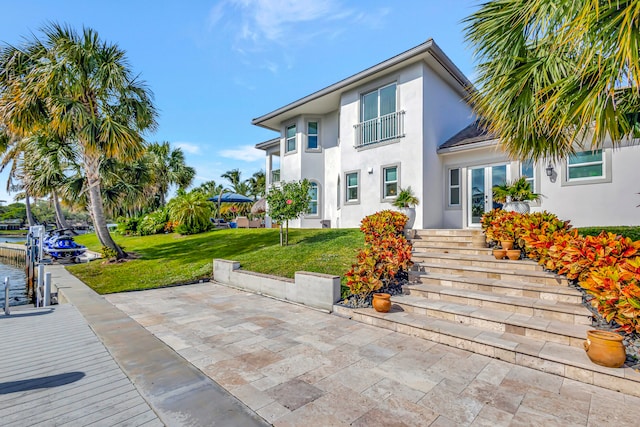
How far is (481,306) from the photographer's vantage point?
4832mm

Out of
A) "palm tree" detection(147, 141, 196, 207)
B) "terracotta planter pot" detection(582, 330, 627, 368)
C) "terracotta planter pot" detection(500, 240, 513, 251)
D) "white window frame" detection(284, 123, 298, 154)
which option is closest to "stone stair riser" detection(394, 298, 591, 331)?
"terracotta planter pot" detection(582, 330, 627, 368)

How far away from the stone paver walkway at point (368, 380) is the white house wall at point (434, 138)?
7.10 m

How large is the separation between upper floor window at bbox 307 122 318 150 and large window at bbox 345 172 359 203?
11.1 feet

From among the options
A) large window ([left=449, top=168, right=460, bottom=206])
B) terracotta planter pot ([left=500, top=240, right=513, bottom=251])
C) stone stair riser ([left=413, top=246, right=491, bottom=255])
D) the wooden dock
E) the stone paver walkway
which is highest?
large window ([left=449, top=168, right=460, bottom=206])

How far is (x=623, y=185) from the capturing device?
8.26 metres

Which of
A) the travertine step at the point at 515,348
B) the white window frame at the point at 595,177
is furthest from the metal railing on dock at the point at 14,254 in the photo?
the white window frame at the point at 595,177

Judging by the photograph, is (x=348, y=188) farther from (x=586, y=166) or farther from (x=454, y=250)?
(x=586, y=166)

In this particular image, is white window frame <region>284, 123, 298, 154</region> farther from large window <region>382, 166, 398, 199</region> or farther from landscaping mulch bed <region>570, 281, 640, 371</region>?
landscaping mulch bed <region>570, 281, 640, 371</region>

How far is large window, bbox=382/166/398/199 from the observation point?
37.3 feet

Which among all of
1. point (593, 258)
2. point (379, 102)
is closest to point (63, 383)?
point (593, 258)

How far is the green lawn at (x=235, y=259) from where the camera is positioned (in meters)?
7.89

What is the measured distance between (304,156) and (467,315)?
39.5ft

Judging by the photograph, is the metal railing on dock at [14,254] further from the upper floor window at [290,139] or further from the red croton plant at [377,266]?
the red croton plant at [377,266]

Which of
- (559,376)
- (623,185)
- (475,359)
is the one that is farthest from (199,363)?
(623,185)
